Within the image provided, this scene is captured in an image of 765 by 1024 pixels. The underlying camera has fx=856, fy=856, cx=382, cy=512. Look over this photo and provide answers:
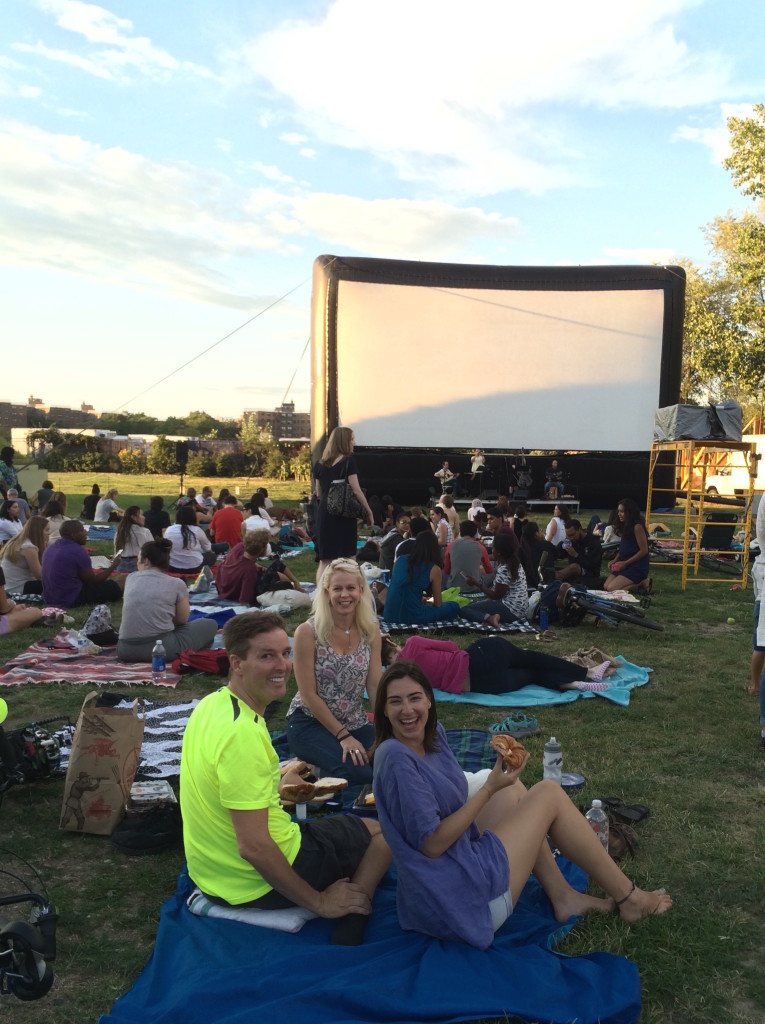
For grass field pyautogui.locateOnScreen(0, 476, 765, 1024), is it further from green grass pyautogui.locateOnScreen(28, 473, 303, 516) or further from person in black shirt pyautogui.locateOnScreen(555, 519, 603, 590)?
green grass pyautogui.locateOnScreen(28, 473, 303, 516)

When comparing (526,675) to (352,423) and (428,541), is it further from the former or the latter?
(352,423)

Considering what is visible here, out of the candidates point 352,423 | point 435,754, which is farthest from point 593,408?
point 435,754

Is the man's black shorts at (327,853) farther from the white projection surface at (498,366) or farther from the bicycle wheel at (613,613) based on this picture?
the white projection surface at (498,366)

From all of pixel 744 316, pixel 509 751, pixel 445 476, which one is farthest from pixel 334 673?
pixel 744 316

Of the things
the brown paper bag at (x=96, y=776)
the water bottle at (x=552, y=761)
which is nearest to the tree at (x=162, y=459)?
the brown paper bag at (x=96, y=776)

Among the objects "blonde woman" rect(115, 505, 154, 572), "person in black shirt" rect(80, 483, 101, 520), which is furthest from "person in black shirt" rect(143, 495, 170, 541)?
"person in black shirt" rect(80, 483, 101, 520)

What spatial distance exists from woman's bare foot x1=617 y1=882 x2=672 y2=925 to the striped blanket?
3.80 meters

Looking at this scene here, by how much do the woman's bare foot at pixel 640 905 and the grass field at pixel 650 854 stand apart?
4 cm

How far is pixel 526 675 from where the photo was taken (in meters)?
5.97

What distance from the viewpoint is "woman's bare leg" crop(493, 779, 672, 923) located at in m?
2.84

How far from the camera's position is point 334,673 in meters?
4.29

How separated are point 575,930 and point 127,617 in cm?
440

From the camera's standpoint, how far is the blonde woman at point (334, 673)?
4195mm

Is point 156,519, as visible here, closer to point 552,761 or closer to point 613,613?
point 613,613
